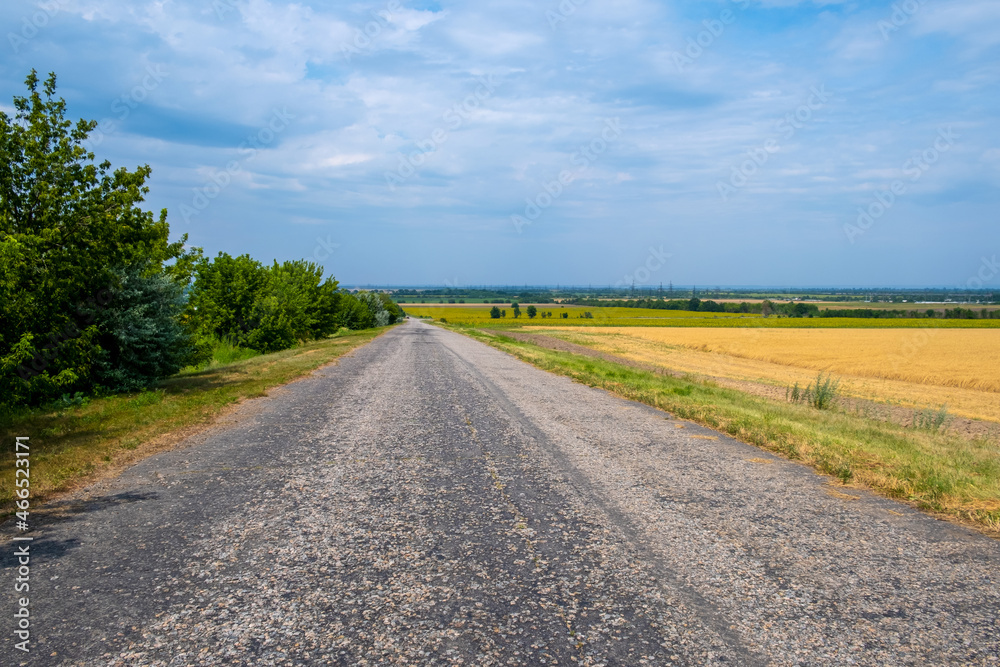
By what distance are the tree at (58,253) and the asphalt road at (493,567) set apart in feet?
18.6

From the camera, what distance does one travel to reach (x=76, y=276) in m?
11.7

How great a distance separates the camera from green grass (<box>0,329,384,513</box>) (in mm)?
6480

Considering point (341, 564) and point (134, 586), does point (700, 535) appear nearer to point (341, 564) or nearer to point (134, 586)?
point (341, 564)

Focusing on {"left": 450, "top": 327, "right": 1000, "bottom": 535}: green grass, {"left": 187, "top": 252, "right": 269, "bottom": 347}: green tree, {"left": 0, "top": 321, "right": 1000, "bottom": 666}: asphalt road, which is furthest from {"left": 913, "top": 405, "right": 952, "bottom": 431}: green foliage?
{"left": 187, "top": 252, "right": 269, "bottom": 347}: green tree

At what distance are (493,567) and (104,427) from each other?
26.2 ft

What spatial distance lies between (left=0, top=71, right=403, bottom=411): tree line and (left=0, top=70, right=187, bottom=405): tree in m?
0.02

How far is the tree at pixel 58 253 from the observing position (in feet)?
34.1

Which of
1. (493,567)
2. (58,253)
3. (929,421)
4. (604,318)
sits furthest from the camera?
(604,318)

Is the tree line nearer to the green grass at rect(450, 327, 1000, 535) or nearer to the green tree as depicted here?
the green grass at rect(450, 327, 1000, 535)

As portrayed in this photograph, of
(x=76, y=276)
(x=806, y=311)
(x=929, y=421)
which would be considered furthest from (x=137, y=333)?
(x=806, y=311)

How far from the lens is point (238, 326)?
33594 mm

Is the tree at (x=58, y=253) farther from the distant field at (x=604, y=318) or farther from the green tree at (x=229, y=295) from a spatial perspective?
the distant field at (x=604, y=318)

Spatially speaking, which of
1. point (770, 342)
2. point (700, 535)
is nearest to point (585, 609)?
point (700, 535)

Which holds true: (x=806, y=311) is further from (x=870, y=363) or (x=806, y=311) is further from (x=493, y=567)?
(x=493, y=567)
